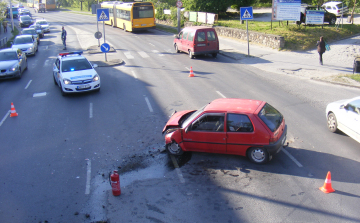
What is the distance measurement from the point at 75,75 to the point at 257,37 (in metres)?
15.9

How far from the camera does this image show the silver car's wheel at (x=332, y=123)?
969 cm

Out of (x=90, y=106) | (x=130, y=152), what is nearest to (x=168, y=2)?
(x=90, y=106)

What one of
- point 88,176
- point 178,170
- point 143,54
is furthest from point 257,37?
point 88,176

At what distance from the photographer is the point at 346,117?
9086 millimetres

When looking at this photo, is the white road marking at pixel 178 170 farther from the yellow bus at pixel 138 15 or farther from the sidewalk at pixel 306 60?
the yellow bus at pixel 138 15

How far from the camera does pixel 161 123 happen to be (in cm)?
1098

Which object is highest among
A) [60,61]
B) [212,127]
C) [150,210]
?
[60,61]

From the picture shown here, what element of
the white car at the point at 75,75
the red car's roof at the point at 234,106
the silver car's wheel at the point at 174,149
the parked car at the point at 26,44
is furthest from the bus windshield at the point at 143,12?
the silver car's wheel at the point at 174,149

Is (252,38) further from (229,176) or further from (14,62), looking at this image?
(229,176)

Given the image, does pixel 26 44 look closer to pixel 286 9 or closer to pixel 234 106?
pixel 286 9

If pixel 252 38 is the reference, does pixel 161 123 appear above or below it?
below

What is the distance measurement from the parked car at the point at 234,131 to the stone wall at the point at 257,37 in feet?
52.9

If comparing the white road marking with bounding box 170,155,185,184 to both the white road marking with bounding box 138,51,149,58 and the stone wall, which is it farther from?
the stone wall

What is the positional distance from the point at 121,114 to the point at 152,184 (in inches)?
201
